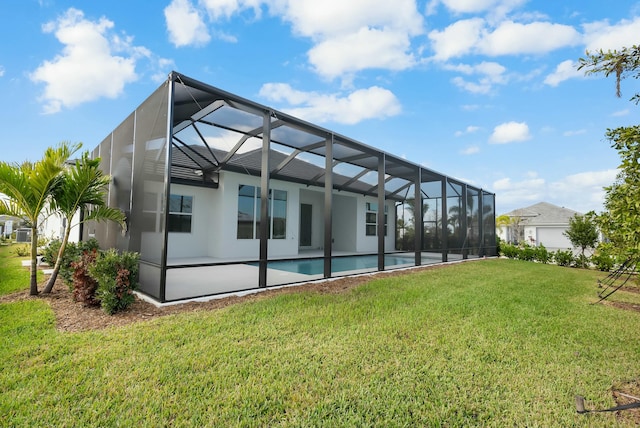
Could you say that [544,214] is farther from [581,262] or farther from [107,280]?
[107,280]

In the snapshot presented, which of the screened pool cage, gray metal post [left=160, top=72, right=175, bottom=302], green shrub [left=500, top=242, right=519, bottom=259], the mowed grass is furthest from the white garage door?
gray metal post [left=160, top=72, right=175, bottom=302]

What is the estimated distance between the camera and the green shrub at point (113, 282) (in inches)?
Result: 175

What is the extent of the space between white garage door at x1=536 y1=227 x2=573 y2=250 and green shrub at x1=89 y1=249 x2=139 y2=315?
3276 centimetres

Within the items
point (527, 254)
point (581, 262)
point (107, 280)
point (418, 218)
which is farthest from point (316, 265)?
point (581, 262)

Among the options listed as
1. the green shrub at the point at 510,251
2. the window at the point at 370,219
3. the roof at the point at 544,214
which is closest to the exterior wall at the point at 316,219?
the window at the point at 370,219

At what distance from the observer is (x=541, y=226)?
28.1 metres

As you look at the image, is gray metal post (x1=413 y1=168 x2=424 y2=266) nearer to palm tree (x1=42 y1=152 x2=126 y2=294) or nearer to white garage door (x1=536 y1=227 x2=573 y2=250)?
palm tree (x1=42 y1=152 x2=126 y2=294)

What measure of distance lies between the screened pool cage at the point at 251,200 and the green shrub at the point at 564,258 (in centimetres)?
318

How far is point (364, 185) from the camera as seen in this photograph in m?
15.6

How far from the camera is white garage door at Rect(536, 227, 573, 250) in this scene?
26.8 metres

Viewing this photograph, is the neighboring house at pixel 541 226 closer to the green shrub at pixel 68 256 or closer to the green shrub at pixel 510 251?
the green shrub at pixel 510 251

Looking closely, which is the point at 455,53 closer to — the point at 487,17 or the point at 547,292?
the point at 487,17

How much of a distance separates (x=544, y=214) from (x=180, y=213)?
33.0 m

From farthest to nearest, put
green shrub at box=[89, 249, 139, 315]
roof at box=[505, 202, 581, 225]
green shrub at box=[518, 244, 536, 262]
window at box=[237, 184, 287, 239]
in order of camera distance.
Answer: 1. roof at box=[505, 202, 581, 225]
2. green shrub at box=[518, 244, 536, 262]
3. window at box=[237, 184, 287, 239]
4. green shrub at box=[89, 249, 139, 315]
